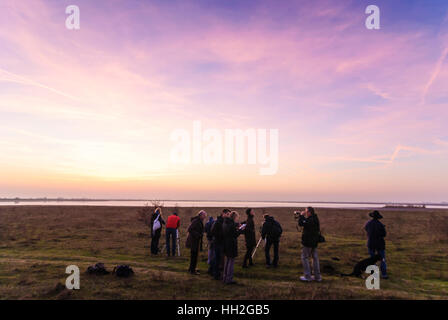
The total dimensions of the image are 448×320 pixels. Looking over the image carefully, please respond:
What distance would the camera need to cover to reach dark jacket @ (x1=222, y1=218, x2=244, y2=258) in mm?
Result: 9586

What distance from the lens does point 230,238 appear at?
9.68m

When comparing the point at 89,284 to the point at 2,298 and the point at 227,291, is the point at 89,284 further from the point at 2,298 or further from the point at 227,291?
the point at 227,291

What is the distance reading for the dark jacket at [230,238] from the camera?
31.4 ft

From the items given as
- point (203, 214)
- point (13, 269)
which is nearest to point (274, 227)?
point (203, 214)

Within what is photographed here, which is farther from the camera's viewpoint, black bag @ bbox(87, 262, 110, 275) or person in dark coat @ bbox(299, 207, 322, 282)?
black bag @ bbox(87, 262, 110, 275)

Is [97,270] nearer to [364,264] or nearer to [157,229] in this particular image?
[157,229]

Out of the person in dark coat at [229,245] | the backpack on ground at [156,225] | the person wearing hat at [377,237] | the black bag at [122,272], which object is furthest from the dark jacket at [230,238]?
the backpack on ground at [156,225]

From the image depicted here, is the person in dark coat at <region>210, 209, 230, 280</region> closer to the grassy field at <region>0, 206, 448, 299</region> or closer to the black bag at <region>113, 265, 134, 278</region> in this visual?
the grassy field at <region>0, 206, 448, 299</region>

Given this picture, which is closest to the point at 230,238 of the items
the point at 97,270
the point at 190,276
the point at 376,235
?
the point at 190,276

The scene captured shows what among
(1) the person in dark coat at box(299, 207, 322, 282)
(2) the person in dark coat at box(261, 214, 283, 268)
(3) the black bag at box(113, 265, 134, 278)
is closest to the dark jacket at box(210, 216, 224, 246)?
(1) the person in dark coat at box(299, 207, 322, 282)

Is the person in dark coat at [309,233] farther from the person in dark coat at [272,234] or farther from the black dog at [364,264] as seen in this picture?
the person in dark coat at [272,234]

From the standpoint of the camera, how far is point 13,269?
37.9ft

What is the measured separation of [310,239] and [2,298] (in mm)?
9787
